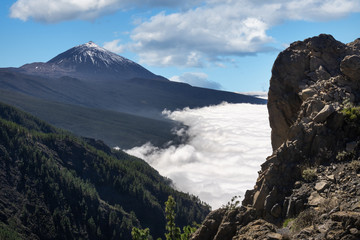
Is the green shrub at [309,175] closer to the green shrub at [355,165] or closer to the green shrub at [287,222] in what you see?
the green shrub at [355,165]

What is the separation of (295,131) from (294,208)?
4.99m

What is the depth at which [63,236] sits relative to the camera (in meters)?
181

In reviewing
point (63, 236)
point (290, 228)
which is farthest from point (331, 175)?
point (63, 236)

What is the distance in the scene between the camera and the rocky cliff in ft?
57.9

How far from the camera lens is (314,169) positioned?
21.0 m

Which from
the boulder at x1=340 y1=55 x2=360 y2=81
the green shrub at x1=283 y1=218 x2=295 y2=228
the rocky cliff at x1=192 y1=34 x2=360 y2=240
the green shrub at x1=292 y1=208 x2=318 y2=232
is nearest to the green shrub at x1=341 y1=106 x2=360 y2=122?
the rocky cliff at x1=192 y1=34 x2=360 y2=240

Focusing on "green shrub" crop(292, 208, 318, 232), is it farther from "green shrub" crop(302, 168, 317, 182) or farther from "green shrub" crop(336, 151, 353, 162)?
"green shrub" crop(336, 151, 353, 162)

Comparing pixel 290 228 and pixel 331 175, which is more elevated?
pixel 331 175

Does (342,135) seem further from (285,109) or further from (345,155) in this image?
(285,109)

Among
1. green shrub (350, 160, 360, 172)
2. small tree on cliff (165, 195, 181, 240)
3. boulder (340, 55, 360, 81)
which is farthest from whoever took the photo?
small tree on cliff (165, 195, 181, 240)

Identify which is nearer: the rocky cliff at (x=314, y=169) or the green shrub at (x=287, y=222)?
the rocky cliff at (x=314, y=169)

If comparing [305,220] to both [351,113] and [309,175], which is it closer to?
[309,175]

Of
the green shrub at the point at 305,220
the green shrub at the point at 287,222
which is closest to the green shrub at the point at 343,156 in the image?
the green shrub at the point at 305,220

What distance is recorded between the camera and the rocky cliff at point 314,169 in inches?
695
